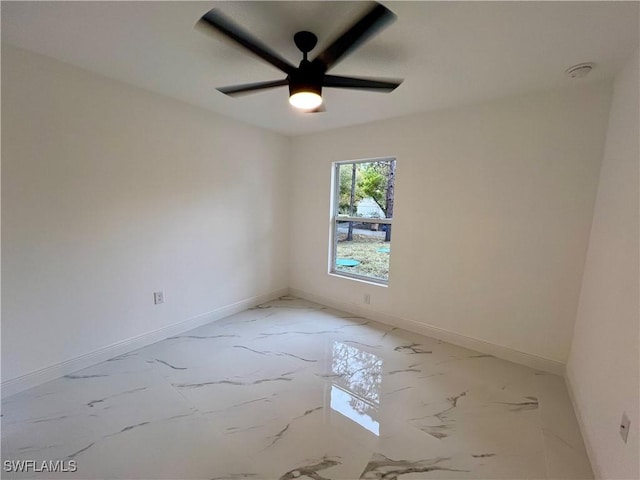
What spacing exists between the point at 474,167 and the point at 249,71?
6.59ft

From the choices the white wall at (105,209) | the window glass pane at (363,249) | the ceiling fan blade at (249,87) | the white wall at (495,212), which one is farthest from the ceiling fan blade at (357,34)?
the window glass pane at (363,249)

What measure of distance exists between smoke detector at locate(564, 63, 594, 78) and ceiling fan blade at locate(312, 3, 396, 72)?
4.62 ft

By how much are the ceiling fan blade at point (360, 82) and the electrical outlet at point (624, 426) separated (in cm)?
188

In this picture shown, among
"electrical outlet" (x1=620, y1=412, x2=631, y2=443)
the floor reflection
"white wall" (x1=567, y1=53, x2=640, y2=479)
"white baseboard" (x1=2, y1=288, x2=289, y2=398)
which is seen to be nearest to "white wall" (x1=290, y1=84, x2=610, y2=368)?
"white wall" (x1=567, y1=53, x2=640, y2=479)

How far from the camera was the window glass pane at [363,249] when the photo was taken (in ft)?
10.8

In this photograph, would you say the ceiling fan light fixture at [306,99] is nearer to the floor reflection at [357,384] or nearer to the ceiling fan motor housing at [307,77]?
the ceiling fan motor housing at [307,77]

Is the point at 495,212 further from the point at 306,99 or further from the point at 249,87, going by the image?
the point at 249,87

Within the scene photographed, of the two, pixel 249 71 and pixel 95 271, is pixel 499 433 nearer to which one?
pixel 249 71

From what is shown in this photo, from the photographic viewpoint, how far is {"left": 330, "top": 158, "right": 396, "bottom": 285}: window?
325cm

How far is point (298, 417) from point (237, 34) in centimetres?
213

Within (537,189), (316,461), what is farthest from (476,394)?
(537,189)

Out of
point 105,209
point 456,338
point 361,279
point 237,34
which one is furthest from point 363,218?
point 105,209

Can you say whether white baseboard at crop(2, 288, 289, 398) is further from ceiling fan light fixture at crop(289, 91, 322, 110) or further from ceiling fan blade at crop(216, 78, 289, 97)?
ceiling fan light fixture at crop(289, 91, 322, 110)

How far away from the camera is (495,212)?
2465mm
